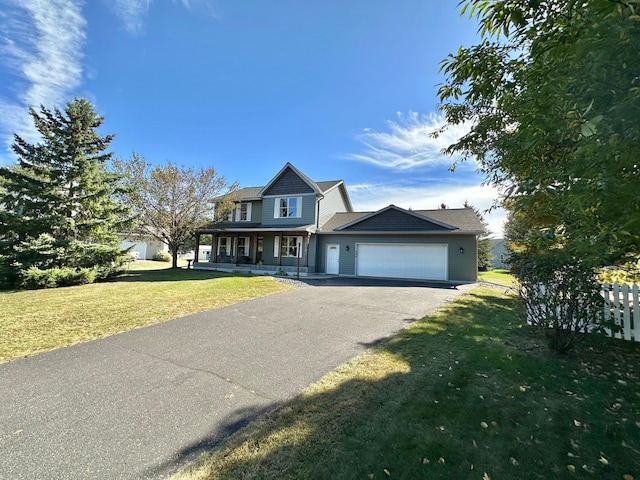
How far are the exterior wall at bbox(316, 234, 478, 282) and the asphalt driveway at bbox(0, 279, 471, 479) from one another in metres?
10.6

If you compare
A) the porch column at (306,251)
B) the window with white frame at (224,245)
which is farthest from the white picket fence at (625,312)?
the window with white frame at (224,245)

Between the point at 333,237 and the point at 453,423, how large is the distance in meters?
16.8

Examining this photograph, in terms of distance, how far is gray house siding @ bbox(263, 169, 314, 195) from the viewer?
2050cm

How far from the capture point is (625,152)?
186 cm

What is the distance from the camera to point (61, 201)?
1320 cm

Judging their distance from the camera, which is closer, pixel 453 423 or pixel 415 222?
pixel 453 423

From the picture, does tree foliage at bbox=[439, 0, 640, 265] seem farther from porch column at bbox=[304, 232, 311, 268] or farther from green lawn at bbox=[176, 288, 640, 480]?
porch column at bbox=[304, 232, 311, 268]

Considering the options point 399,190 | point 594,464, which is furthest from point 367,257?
point 594,464

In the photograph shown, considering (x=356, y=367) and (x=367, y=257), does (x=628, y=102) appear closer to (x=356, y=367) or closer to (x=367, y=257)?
(x=356, y=367)

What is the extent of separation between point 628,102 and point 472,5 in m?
1.73

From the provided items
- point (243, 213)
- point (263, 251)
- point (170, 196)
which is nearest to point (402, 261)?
point (263, 251)

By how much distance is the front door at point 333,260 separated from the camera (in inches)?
761

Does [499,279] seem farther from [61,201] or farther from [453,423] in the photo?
[61,201]

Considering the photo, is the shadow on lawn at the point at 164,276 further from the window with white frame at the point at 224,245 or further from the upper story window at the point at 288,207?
the upper story window at the point at 288,207
